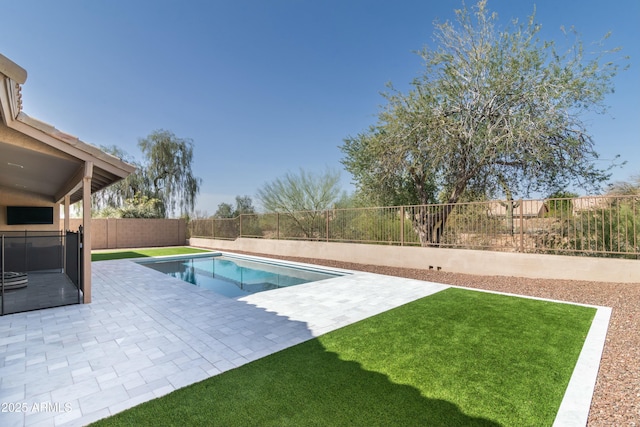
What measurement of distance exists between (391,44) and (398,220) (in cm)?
831

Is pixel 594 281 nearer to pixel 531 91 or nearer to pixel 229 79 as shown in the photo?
pixel 531 91

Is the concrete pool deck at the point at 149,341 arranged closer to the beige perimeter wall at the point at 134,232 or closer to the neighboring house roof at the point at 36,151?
the neighboring house roof at the point at 36,151

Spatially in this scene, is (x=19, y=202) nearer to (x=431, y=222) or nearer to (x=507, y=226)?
(x=431, y=222)

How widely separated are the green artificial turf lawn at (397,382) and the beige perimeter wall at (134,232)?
18633mm

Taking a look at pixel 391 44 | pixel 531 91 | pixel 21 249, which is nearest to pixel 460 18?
pixel 391 44

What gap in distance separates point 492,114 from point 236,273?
36.4 ft

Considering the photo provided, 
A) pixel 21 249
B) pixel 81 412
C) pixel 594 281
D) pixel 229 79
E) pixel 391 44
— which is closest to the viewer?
pixel 81 412

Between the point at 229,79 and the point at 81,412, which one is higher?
the point at 229,79

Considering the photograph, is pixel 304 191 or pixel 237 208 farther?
pixel 237 208

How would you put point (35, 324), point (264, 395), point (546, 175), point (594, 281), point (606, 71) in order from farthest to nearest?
point (546, 175)
point (606, 71)
point (594, 281)
point (35, 324)
point (264, 395)

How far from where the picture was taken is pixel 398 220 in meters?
10.9

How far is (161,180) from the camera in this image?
22.9 metres

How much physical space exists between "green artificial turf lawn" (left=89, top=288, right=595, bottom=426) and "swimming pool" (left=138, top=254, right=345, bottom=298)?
180 inches

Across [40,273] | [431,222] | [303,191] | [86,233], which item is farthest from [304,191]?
[86,233]
